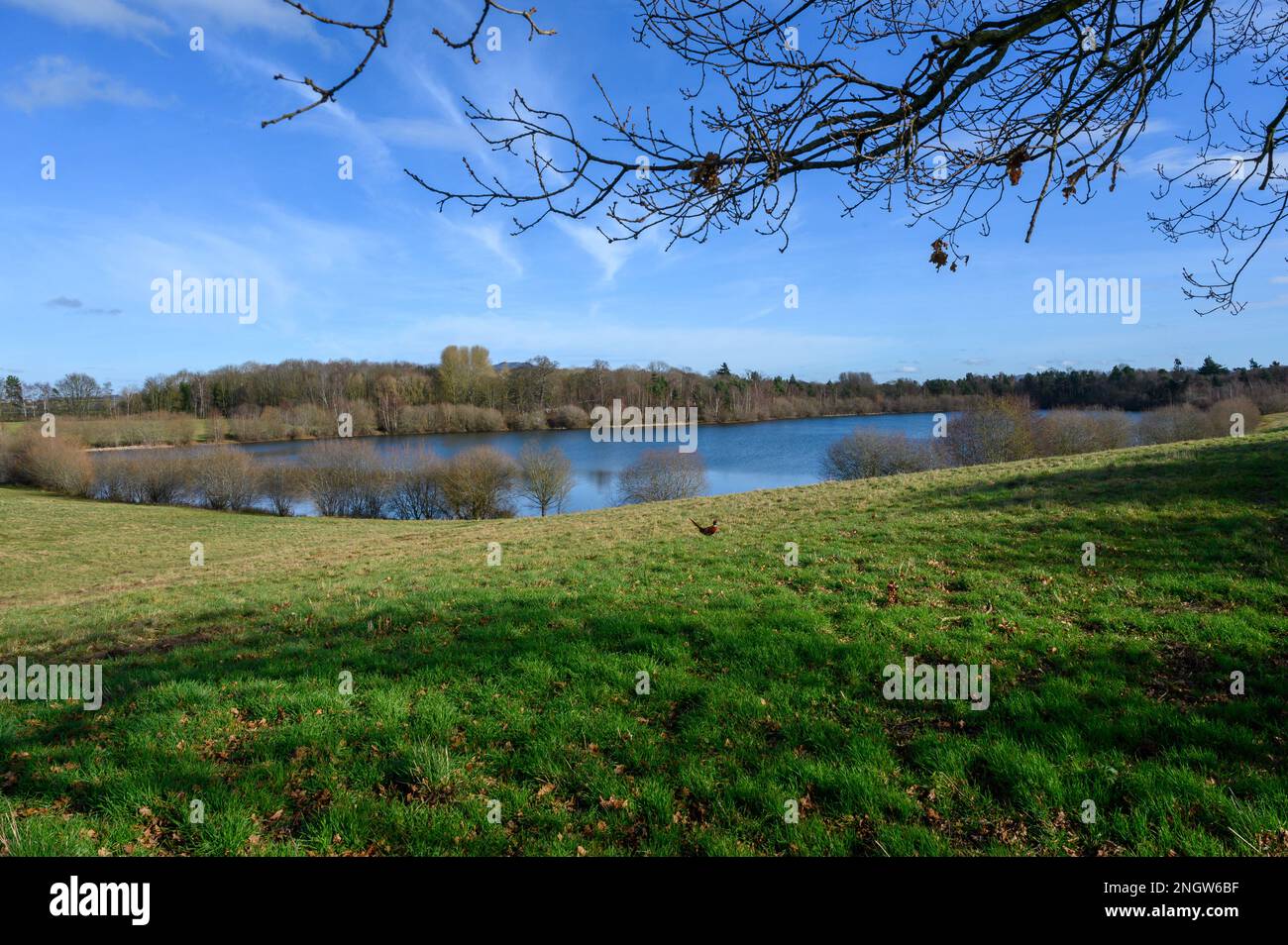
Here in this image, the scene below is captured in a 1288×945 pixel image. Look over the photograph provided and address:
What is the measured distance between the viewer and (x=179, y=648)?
6.55 metres

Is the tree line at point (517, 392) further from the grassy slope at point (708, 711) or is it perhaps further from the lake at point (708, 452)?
the grassy slope at point (708, 711)

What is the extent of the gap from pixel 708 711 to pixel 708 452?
60966 millimetres

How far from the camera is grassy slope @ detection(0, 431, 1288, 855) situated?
10.1 ft

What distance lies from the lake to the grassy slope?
1100 inches

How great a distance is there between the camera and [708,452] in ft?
212

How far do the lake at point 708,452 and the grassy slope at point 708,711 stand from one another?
91.7ft

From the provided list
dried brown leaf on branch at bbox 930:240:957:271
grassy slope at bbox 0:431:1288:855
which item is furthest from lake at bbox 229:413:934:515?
dried brown leaf on branch at bbox 930:240:957:271

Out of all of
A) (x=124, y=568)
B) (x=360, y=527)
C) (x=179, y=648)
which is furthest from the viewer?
(x=360, y=527)

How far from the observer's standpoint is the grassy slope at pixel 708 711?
10.1ft

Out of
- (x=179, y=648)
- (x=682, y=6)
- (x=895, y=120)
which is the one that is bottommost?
(x=179, y=648)
